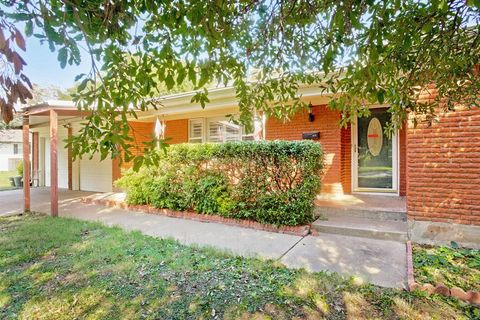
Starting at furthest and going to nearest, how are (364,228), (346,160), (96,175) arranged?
(96,175) < (346,160) < (364,228)

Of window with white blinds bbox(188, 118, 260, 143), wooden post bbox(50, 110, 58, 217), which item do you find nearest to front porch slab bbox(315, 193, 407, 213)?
window with white blinds bbox(188, 118, 260, 143)

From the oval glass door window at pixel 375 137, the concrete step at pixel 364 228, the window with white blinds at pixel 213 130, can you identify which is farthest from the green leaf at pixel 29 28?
the window with white blinds at pixel 213 130

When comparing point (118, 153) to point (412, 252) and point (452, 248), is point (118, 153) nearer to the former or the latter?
point (412, 252)

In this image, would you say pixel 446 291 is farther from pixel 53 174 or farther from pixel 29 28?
pixel 53 174

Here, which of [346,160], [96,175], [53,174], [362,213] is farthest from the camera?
[96,175]

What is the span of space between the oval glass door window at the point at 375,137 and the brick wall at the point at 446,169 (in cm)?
270

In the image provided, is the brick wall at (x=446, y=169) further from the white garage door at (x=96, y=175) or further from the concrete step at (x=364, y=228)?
the white garage door at (x=96, y=175)

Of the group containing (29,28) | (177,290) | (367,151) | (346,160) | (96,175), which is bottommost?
(177,290)

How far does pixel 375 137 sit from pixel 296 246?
447 cm

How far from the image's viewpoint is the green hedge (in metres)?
5.91

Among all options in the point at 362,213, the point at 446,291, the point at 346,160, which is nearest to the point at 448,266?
the point at 446,291

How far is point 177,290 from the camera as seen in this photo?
3.43 meters

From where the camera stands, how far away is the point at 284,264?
4.19 metres

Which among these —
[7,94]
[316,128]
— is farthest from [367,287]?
[316,128]
